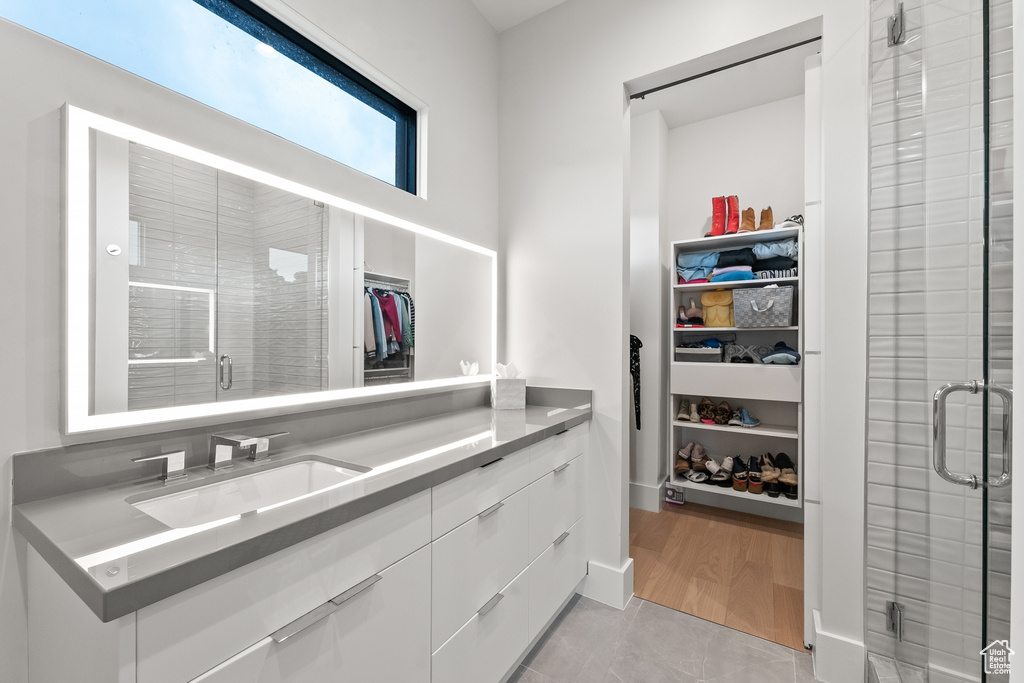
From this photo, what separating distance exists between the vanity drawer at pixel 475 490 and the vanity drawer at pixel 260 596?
0.11 m

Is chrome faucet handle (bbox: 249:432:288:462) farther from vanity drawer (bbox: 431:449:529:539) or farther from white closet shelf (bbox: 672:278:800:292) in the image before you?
white closet shelf (bbox: 672:278:800:292)

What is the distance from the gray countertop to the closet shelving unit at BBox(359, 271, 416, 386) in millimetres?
369

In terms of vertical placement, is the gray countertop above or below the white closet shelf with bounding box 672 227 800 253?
below

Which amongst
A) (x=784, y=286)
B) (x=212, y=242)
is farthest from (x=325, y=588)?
(x=784, y=286)

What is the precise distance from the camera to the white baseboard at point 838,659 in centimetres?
153

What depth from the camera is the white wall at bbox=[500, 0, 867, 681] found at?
155cm

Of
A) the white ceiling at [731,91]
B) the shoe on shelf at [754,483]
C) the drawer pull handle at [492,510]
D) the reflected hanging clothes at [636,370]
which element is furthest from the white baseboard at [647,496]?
the white ceiling at [731,91]

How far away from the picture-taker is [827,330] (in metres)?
1.59

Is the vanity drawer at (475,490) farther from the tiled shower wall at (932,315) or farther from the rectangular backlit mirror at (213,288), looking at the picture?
Answer: the tiled shower wall at (932,315)

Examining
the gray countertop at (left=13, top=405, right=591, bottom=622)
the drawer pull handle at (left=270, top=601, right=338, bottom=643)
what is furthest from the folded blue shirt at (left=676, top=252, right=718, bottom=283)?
the drawer pull handle at (left=270, top=601, right=338, bottom=643)

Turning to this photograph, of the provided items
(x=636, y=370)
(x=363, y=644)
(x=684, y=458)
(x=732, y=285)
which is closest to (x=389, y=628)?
(x=363, y=644)

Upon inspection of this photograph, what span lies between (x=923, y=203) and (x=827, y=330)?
1.91ft

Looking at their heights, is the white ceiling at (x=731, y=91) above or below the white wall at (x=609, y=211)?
above

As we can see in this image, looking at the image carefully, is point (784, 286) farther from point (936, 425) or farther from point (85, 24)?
point (85, 24)
